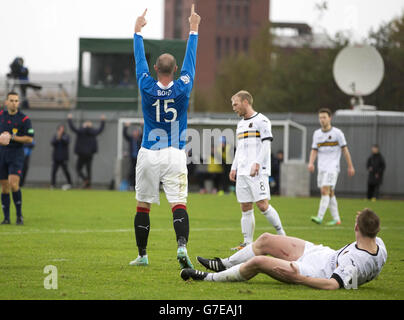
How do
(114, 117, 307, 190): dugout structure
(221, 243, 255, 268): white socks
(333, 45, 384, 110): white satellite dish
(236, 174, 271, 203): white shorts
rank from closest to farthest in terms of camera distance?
(221, 243, 255, 268): white socks
(236, 174, 271, 203): white shorts
(114, 117, 307, 190): dugout structure
(333, 45, 384, 110): white satellite dish

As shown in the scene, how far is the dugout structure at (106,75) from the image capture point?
1384 inches

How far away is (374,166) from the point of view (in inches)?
1098

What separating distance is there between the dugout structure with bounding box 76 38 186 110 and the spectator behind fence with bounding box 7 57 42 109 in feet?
8.72

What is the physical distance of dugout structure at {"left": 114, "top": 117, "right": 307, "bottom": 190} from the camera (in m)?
30.1

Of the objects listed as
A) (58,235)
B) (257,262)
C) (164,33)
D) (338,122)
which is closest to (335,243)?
(58,235)

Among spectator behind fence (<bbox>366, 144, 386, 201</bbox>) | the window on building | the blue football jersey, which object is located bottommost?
spectator behind fence (<bbox>366, 144, 386, 201</bbox>)

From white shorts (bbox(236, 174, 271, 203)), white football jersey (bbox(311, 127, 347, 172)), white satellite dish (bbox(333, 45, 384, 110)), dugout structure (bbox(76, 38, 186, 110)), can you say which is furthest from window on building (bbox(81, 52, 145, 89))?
white shorts (bbox(236, 174, 271, 203))

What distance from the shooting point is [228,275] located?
24.0 feet

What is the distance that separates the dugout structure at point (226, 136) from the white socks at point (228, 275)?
21961mm

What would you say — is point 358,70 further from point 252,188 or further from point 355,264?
point 355,264

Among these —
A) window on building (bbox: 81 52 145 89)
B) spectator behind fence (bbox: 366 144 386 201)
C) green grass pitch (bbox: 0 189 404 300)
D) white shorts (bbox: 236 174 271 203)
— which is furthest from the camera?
window on building (bbox: 81 52 145 89)

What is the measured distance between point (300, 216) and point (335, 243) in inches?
246

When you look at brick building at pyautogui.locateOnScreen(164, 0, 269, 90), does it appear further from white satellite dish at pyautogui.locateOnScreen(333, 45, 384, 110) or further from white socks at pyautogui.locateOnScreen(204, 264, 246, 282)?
white socks at pyautogui.locateOnScreen(204, 264, 246, 282)

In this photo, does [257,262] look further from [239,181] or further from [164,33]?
[164,33]
